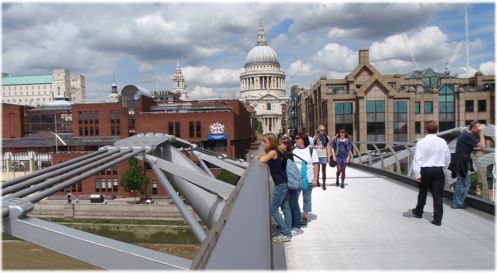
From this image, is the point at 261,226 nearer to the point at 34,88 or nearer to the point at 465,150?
the point at 465,150

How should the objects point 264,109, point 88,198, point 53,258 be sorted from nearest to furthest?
point 53,258 → point 88,198 → point 264,109

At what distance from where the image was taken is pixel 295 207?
217 inches

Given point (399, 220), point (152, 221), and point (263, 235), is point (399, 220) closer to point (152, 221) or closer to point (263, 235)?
point (263, 235)

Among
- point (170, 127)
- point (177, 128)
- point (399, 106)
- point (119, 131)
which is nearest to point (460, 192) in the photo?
point (399, 106)

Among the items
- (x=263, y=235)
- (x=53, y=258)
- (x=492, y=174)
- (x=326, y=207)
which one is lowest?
(x=53, y=258)

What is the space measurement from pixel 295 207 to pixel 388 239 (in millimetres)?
1219

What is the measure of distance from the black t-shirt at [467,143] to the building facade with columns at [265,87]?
132 meters

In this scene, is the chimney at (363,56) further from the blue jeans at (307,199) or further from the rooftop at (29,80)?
the rooftop at (29,80)

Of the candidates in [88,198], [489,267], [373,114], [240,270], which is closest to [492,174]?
[489,267]

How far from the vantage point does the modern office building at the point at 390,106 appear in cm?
3744

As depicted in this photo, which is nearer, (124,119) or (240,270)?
(240,270)

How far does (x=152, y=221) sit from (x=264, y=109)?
105 metres

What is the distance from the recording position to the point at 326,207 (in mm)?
7508

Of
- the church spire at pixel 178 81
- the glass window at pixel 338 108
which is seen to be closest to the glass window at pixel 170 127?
the glass window at pixel 338 108
